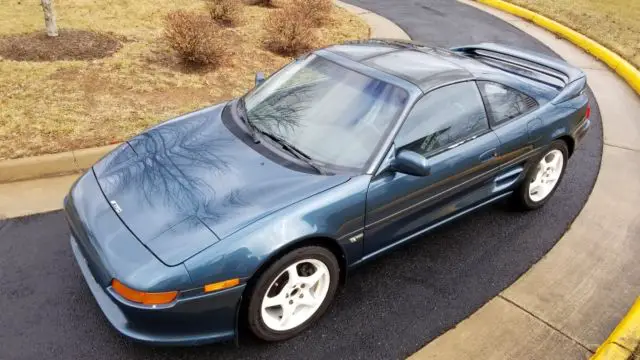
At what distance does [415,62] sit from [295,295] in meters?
2.04

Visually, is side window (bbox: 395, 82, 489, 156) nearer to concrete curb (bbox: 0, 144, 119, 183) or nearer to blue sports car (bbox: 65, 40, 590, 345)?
blue sports car (bbox: 65, 40, 590, 345)

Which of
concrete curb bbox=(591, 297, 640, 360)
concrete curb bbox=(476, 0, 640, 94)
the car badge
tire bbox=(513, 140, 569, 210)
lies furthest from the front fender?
concrete curb bbox=(476, 0, 640, 94)

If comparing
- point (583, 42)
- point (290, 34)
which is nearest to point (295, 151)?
point (290, 34)

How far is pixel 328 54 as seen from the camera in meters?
4.27

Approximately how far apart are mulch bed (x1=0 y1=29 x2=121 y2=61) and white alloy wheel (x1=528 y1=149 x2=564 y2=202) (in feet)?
19.2

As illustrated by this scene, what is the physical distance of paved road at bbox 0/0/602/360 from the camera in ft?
10.9

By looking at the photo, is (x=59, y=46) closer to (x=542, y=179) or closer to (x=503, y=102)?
(x=503, y=102)

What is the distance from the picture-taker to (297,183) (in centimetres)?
333

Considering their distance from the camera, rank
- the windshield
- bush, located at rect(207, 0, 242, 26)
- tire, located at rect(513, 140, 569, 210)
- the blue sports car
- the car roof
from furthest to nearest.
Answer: bush, located at rect(207, 0, 242, 26), tire, located at rect(513, 140, 569, 210), the car roof, the windshield, the blue sports car

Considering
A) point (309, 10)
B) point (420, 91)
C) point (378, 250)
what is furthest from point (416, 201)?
point (309, 10)

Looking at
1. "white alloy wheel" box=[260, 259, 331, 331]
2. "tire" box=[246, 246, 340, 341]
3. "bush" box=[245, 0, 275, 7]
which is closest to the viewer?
"tire" box=[246, 246, 340, 341]

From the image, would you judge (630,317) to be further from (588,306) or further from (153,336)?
(153,336)

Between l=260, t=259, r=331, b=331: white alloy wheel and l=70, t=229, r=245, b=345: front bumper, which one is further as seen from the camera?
l=260, t=259, r=331, b=331: white alloy wheel

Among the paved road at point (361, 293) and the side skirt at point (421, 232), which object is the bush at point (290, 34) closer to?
the paved road at point (361, 293)
